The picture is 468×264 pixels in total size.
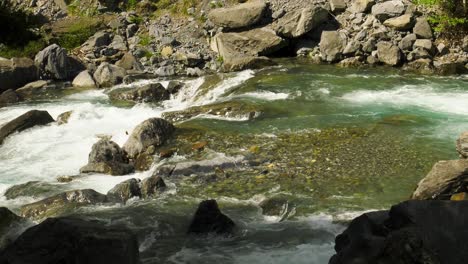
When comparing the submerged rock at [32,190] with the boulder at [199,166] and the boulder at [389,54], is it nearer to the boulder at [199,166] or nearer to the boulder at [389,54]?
the boulder at [199,166]

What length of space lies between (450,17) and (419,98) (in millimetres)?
8647

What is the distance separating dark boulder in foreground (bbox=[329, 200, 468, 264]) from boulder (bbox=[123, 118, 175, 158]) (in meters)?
9.59

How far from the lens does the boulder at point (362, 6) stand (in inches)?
1121

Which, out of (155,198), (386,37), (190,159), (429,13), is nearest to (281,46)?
(386,37)

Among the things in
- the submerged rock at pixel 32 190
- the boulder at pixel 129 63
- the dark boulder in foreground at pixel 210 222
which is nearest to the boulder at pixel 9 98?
the boulder at pixel 129 63

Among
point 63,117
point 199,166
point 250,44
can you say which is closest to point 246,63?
point 250,44

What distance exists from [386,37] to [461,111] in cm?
953

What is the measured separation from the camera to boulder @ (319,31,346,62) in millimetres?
26500

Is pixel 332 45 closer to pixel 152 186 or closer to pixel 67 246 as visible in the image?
pixel 152 186

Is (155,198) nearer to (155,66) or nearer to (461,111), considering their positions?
(461,111)

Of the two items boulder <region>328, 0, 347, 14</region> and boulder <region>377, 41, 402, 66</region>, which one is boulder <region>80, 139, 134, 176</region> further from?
boulder <region>328, 0, 347, 14</region>

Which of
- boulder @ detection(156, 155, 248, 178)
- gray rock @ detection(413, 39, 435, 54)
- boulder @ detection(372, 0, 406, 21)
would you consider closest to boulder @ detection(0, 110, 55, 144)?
boulder @ detection(156, 155, 248, 178)

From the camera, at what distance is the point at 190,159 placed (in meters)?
14.6

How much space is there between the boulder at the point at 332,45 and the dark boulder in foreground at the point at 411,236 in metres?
20.5
